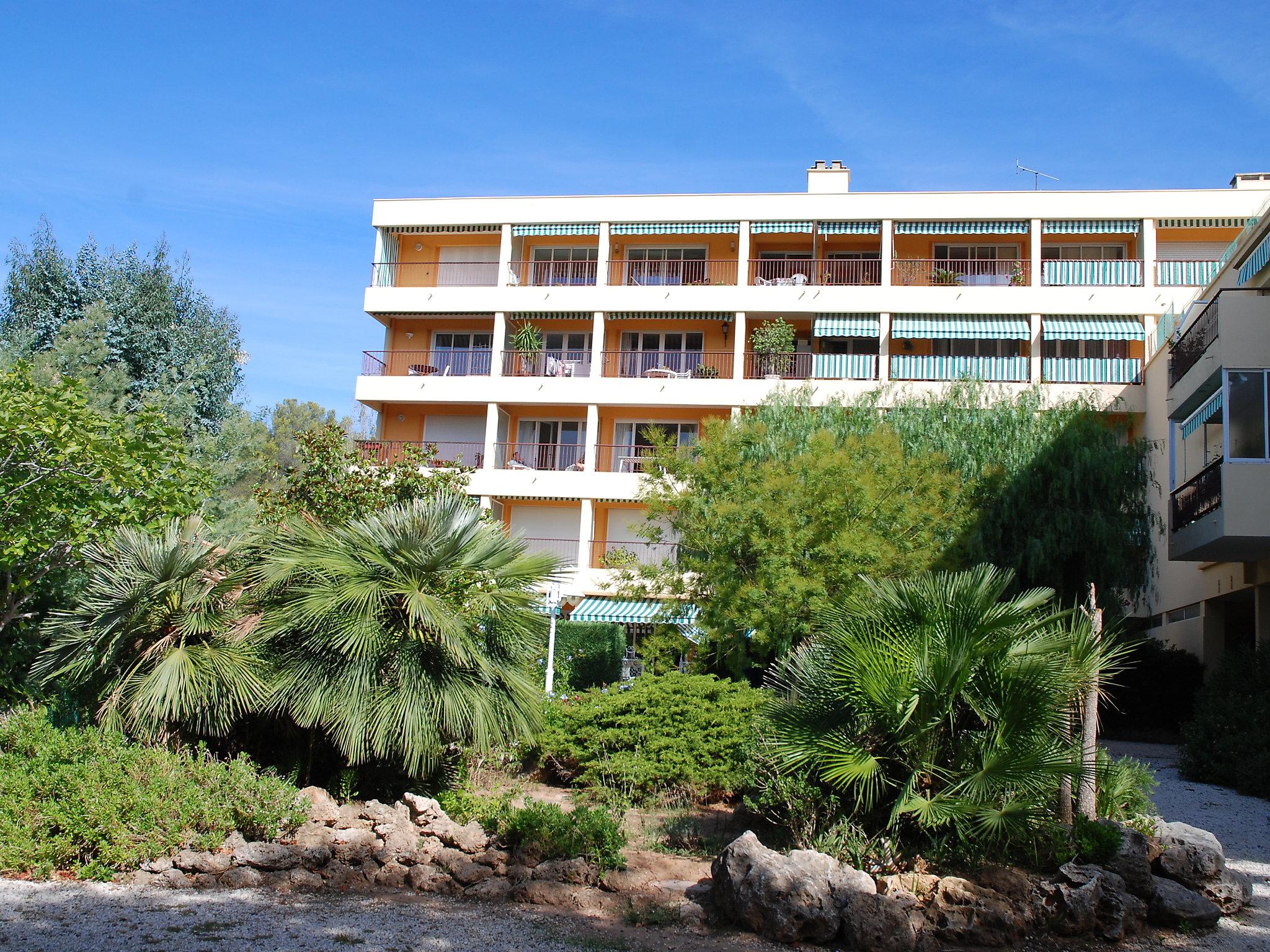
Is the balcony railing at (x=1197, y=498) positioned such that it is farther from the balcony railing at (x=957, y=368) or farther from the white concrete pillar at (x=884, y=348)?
the white concrete pillar at (x=884, y=348)

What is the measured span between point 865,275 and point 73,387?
84.1 ft

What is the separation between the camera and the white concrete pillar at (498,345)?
33.4 m

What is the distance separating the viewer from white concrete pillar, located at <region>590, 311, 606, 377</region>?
3297cm

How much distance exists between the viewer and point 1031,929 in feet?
27.1

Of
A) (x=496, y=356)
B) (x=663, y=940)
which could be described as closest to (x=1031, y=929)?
(x=663, y=940)

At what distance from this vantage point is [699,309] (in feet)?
108

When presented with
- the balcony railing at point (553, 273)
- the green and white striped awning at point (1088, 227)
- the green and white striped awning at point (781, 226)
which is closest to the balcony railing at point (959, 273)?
the green and white striped awning at point (1088, 227)

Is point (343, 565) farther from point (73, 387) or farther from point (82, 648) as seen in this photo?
point (73, 387)

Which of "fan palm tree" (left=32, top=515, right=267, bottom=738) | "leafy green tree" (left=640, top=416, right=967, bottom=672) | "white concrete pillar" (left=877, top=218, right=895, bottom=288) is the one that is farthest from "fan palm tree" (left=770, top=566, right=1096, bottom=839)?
"white concrete pillar" (left=877, top=218, right=895, bottom=288)

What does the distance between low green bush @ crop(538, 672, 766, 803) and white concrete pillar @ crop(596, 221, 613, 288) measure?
2068 cm

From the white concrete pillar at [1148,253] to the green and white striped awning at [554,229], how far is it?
16.3 metres

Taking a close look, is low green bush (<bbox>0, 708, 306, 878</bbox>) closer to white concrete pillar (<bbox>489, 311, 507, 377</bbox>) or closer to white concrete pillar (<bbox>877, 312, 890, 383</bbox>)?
white concrete pillar (<bbox>489, 311, 507, 377</bbox>)

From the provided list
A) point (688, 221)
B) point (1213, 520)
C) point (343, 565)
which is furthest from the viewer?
point (688, 221)

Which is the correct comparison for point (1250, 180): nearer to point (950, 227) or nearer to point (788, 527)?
point (950, 227)
